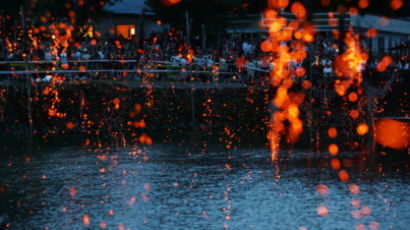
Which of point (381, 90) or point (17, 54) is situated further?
point (17, 54)

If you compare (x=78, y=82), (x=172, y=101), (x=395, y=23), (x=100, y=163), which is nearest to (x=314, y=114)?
(x=172, y=101)

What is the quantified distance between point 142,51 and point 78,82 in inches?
216

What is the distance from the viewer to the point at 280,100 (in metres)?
25.7

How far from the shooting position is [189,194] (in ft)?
38.7

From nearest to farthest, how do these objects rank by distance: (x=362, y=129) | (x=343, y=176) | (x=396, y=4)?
(x=343, y=176) → (x=362, y=129) → (x=396, y=4)

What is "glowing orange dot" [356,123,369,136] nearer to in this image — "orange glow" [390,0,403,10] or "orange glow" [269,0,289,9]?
"orange glow" [269,0,289,9]

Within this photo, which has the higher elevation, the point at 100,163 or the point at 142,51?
the point at 142,51

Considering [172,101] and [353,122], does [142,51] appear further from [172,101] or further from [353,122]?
[353,122]

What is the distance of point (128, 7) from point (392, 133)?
35039 millimetres

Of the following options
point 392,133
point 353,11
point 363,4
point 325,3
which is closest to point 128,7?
point 325,3

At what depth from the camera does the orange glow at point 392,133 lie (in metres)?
18.5

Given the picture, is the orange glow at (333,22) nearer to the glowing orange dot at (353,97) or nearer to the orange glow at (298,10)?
the orange glow at (298,10)

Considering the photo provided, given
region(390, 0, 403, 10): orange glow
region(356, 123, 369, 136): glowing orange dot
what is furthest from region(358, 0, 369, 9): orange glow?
region(356, 123, 369, 136): glowing orange dot

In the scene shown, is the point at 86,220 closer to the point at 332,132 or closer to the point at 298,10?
the point at 332,132
